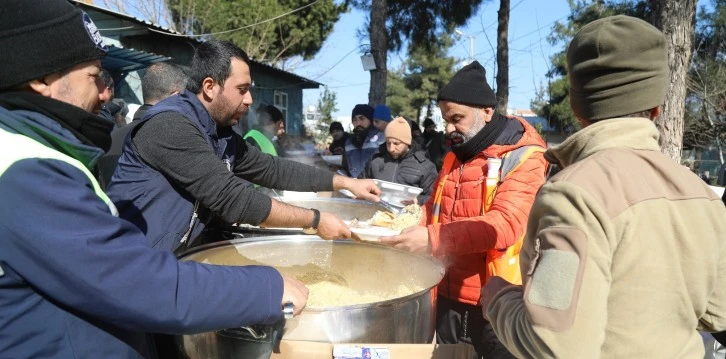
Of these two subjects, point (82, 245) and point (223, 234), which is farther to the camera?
point (223, 234)

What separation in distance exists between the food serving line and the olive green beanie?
2.68ft

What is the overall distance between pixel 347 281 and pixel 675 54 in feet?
13.3

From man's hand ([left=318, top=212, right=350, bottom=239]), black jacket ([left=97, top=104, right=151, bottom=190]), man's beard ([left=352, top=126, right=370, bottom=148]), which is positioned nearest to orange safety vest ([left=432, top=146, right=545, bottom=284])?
man's hand ([left=318, top=212, right=350, bottom=239])

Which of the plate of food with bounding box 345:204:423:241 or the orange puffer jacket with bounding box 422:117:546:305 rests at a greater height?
the orange puffer jacket with bounding box 422:117:546:305

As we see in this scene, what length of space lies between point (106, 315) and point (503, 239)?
5.14 feet

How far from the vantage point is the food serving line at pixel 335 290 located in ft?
5.09

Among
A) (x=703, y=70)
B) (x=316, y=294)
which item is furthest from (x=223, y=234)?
(x=703, y=70)

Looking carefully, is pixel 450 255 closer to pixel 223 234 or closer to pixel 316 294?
pixel 316 294

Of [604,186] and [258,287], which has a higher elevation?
[604,186]

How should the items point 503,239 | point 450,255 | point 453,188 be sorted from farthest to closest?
point 453,188 → point 450,255 → point 503,239

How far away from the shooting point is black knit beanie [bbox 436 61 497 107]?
251cm

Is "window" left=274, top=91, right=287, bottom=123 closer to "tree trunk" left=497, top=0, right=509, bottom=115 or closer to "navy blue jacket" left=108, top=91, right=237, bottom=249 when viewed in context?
"tree trunk" left=497, top=0, right=509, bottom=115

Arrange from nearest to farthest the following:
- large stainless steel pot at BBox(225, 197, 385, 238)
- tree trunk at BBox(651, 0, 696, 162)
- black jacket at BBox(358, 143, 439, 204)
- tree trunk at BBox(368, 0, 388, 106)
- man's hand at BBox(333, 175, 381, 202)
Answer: man's hand at BBox(333, 175, 381, 202) → large stainless steel pot at BBox(225, 197, 385, 238) → tree trunk at BBox(651, 0, 696, 162) → black jacket at BBox(358, 143, 439, 204) → tree trunk at BBox(368, 0, 388, 106)

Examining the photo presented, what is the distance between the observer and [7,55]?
1.14 metres
